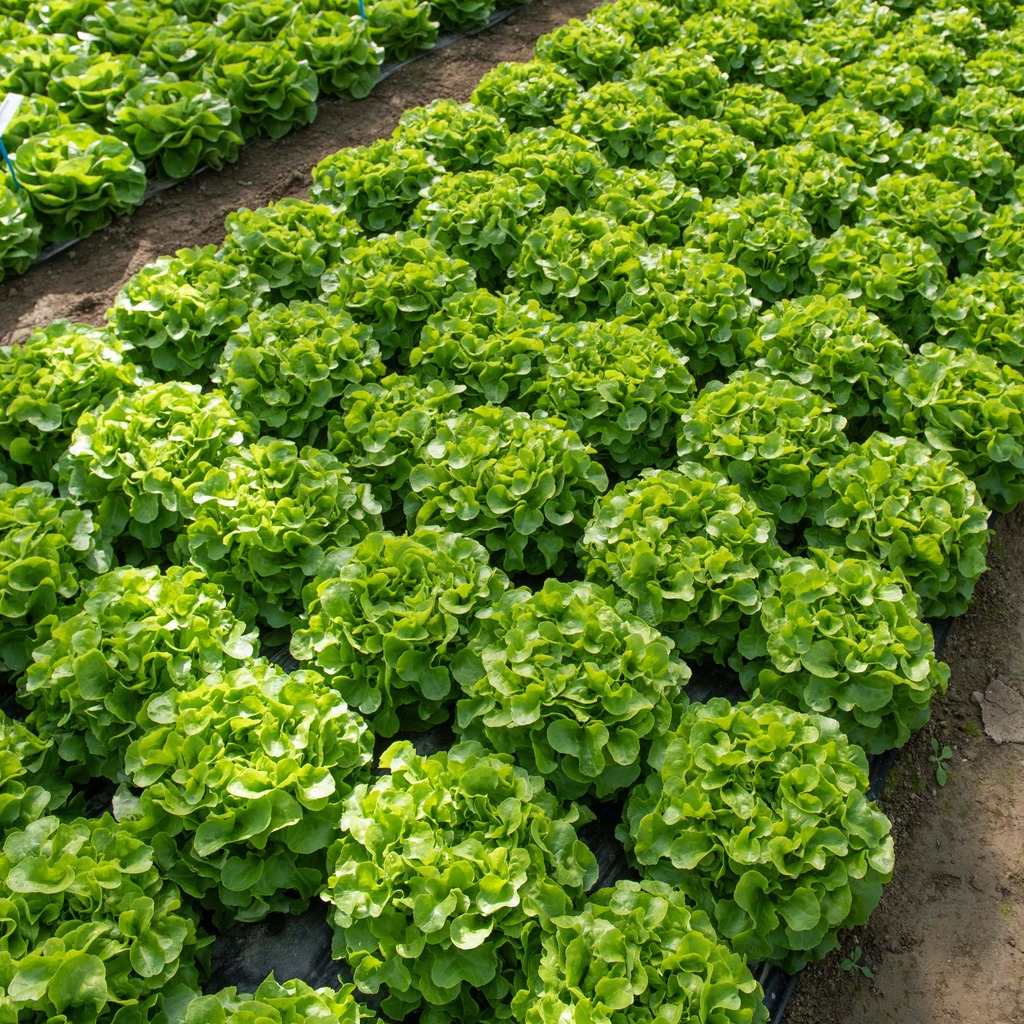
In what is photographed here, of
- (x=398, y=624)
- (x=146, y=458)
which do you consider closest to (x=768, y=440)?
(x=398, y=624)

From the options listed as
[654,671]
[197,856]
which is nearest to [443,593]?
[654,671]

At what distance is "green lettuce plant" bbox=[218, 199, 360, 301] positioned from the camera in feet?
25.4

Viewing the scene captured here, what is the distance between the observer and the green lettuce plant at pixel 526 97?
983 centimetres

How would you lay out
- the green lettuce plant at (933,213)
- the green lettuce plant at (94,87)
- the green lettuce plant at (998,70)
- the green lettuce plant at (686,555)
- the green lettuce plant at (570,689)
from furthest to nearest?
the green lettuce plant at (998,70), the green lettuce plant at (94,87), the green lettuce plant at (933,213), the green lettuce plant at (686,555), the green lettuce plant at (570,689)

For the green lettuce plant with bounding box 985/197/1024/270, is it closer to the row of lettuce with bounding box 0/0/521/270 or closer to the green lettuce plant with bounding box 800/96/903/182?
the green lettuce plant with bounding box 800/96/903/182

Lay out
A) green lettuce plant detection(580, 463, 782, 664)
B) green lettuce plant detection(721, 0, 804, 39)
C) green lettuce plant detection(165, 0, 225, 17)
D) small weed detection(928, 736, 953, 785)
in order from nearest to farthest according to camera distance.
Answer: green lettuce plant detection(580, 463, 782, 664) < small weed detection(928, 736, 953, 785) < green lettuce plant detection(721, 0, 804, 39) < green lettuce plant detection(165, 0, 225, 17)

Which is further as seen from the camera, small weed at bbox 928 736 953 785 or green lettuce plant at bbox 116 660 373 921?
small weed at bbox 928 736 953 785

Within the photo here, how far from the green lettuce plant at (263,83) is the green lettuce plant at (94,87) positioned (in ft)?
2.77

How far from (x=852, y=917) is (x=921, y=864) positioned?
4.43 feet

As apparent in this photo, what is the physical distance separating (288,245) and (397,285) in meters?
1.16

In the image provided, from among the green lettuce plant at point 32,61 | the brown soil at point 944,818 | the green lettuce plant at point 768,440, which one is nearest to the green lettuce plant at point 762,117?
the green lettuce plant at point 768,440

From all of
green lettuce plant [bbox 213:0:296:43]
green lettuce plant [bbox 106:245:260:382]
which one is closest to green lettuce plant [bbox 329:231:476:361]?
green lettuce plant [bbox 106:245:260:382]

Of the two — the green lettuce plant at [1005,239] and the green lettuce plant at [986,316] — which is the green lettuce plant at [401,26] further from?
the green lettuce plant at [986,316]

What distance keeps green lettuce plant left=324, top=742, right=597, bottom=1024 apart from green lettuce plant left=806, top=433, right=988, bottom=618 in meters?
2.86
